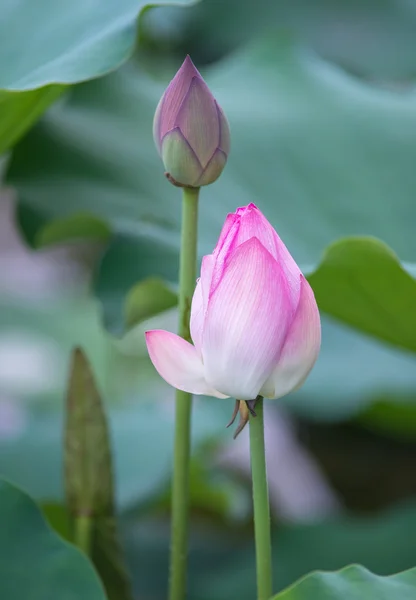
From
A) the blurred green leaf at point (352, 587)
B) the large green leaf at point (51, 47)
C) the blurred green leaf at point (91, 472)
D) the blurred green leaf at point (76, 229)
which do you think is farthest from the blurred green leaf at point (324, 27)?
the blurred green leaf at point (352, 587)

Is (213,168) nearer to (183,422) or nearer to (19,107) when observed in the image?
(183,422)

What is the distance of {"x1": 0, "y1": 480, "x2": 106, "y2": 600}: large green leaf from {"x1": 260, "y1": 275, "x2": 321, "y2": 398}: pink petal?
0.66 feet

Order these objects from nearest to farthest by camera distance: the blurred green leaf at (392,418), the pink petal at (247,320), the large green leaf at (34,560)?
the pink petal at (247,320), the large green leaf at (34,560), the blurred green leaf at (392,418)

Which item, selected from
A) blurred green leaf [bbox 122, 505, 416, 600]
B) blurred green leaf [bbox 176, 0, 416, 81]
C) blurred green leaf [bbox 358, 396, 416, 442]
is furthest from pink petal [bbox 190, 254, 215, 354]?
blurred green leaf [bbox 176, 0, 416, 81]

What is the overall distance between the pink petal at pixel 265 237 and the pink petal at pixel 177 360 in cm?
5

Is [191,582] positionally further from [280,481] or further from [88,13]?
[280,481]

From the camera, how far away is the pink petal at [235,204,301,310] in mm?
412

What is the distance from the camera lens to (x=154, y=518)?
4.42 ft

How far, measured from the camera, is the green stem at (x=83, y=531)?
0.63 meters

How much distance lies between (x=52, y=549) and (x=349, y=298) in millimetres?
273

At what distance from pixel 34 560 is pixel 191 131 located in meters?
0.27

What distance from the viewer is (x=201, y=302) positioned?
1.39 feet

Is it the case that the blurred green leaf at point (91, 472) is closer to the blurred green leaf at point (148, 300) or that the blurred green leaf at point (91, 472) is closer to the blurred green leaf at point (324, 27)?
the blurred green leaf at point (148, 300)

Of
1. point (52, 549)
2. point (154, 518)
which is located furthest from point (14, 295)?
point (52, 549)
